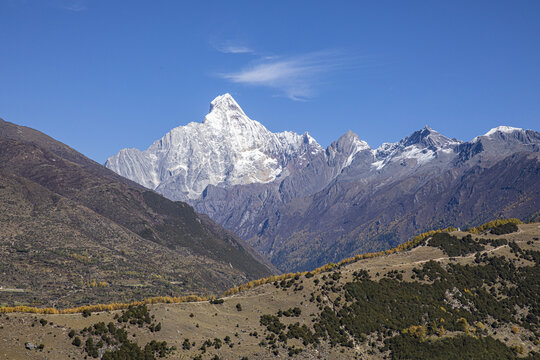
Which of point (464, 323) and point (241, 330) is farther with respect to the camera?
point (464, 323)

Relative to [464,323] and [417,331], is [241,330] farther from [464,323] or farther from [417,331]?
[464,323]

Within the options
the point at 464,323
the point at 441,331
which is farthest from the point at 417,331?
the point at 464,323

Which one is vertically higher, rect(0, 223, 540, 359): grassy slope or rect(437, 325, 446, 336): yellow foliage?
rect(437, 325, 446, 336): yellow foliage

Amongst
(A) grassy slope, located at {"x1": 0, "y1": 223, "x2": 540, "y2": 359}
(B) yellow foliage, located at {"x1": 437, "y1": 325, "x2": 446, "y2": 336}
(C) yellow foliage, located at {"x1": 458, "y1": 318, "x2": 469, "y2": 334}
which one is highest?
(C) yellow foliage, located at {"x1": 458, "y1": 318, "x2": 469, "y2": 334}

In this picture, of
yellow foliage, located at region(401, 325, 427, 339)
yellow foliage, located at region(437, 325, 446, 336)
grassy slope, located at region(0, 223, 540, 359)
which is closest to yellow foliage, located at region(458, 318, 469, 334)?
grassy slope, located at region(0, 223, 540, 359)

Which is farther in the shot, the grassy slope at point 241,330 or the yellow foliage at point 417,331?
the yellow foliage at point 417,331

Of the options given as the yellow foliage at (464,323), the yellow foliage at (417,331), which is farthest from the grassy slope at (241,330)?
the yellow foliage at (417,331)

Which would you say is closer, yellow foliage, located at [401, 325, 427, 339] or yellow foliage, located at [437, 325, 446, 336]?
yellow foliage, located at [401, 325, 427, 339]

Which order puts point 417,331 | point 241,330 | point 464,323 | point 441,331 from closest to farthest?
point 241,330
point 417,331
point 441,331
point 464,323

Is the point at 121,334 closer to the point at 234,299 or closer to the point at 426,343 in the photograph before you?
the point at 234,299

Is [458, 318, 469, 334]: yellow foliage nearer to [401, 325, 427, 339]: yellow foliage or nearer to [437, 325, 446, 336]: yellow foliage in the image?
[437, 325, 446, 336]: yellow foliage

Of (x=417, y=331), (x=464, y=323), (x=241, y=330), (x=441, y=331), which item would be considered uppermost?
(x=464, y=323)

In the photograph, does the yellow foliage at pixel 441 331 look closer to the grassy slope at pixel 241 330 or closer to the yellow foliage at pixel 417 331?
the grassy slope at pixel 241 330

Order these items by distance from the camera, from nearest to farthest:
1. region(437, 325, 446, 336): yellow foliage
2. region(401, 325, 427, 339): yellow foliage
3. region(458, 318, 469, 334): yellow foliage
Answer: region(401, 325, 427, 339): yellow foliage
region(437, 325, 446, 336): yellow foliage
region(458, 318, 469, 334): yellow foliage
